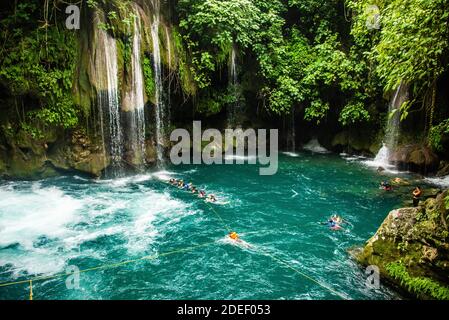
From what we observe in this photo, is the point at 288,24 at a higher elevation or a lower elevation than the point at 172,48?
higher

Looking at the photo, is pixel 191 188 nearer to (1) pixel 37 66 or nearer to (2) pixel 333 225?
(2) pixel 333 225

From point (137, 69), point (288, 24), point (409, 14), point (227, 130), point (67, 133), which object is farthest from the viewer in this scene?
point (288, 24)

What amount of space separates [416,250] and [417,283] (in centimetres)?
64

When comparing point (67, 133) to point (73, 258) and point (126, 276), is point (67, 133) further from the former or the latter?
point (126, 276)

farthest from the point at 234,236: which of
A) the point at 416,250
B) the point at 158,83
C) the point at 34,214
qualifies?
the point at 158,83

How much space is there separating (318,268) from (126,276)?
407 centimetres

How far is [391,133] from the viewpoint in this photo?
53.7 ft

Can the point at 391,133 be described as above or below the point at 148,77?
below

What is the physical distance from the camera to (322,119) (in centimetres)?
1945

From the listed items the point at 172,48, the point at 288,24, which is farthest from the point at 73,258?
the point at 288,24

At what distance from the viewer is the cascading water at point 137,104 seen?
44.2 ft

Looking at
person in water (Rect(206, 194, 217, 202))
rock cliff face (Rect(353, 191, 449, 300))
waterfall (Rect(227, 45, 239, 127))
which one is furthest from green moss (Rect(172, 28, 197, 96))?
rock cliff face (Rect(353, 191, 449, 300))

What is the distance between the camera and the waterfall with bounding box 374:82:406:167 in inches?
616

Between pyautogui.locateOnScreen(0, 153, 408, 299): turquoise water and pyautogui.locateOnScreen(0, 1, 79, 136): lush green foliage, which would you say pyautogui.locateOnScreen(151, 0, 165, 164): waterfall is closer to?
pyautogui.locateOnScreen(0, 153, 408, 299): turquoise water
